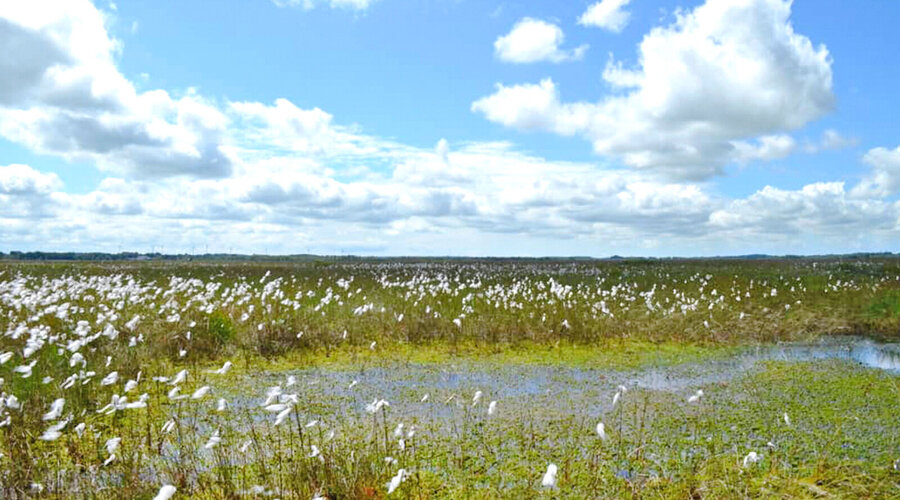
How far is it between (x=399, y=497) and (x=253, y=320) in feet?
29.1

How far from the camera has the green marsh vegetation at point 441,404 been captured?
5020 millimetres

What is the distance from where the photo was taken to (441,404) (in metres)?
7.91

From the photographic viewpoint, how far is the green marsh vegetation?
502 centimetres

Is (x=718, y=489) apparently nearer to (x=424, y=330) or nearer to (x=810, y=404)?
(x=810, y=404)

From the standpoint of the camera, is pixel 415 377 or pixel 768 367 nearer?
pixel 415 377

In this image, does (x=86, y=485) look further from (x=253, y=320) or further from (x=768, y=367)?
(x=768, y=367)

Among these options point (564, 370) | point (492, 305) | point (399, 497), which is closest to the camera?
point (399, 497)

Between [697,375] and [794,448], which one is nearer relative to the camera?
[794,448]

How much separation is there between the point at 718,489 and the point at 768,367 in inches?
270

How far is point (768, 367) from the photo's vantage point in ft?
34.7

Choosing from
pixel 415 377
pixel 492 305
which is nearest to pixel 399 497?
pixel 415 377

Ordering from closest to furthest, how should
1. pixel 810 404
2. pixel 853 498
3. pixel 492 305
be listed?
pixel 853 498
pixel 810 404
pixel 492 305

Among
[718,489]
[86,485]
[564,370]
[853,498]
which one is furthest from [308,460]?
[564,370]

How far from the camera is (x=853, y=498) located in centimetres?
458
